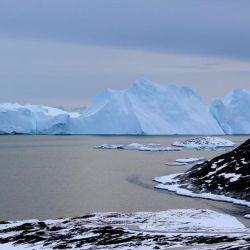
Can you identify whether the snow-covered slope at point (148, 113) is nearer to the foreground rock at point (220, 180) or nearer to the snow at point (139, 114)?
the snow at point (139, 114)

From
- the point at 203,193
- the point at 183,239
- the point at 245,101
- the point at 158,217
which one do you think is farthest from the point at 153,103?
the point at 183,239

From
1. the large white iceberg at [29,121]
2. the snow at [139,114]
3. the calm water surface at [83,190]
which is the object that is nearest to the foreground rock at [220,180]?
the calm water surface at [83,190]

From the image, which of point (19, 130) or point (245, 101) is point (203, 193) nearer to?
point (245, 101)

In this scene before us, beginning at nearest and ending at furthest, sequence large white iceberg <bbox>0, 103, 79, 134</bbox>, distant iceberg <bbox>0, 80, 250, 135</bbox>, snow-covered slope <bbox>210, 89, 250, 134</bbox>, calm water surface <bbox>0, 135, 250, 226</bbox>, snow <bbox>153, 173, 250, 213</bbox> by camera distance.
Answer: calm water surface <bbox>0, 135, 250, 226</bbox> → snow <bbox>153, 173, 250, 213</bbox> → distant iceberg <bbox>0, 80, 250, 135</bbox> → large white iceberg <bbox>0, 103, 79, 134</bbox> → snow-covered slope <bbox>210, 89, 250, 134</bbox>

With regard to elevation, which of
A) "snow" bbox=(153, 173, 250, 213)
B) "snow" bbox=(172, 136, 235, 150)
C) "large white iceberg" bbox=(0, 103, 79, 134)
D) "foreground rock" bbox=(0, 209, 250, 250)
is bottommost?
"foreground rock" bbox=(0, 209, 250, 250)

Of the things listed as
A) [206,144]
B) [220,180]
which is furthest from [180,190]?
[206,144]

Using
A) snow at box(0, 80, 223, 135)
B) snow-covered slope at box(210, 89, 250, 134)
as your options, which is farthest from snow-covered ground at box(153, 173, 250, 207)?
snow-covered slope at box(210, 89, 250, 134)

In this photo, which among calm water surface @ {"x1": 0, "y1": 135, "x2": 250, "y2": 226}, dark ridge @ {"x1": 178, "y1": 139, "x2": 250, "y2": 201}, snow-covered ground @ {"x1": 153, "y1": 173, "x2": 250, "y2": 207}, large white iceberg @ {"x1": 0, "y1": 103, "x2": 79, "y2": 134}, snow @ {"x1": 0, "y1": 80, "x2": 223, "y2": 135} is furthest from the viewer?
large white iceberg @ {"x1": 0, "y1": 103, "x2": 79, "y2": 134}

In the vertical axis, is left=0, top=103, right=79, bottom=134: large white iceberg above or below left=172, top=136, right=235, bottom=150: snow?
above

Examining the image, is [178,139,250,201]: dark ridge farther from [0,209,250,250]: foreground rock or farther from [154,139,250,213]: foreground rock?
[0,209,250,250]: foreground rock

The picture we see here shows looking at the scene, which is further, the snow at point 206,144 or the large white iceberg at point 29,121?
the large white iceberg at point 29,121
